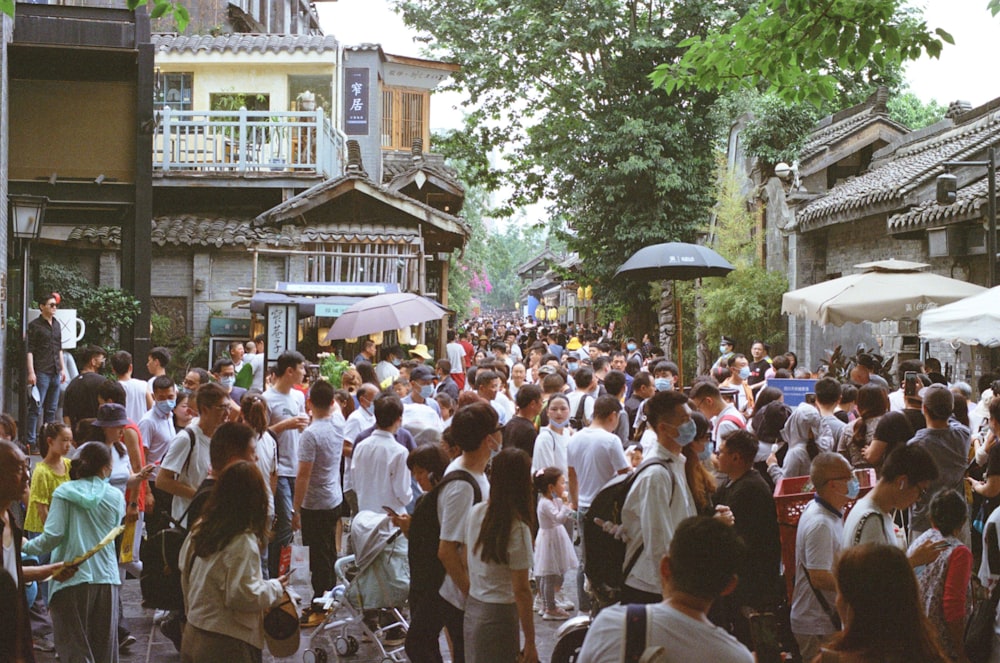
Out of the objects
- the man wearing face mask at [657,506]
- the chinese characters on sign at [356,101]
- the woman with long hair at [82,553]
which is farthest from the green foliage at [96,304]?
the man wearing face mask at [657,506]

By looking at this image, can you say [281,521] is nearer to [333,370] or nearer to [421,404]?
[421,404]

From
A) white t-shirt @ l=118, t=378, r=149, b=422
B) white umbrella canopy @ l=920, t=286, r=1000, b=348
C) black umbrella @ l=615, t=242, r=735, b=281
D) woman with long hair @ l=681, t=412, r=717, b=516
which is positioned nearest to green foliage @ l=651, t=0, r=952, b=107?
white umbrella canopy @ l=920, t=286, r=1000, b=348

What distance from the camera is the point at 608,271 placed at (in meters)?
25.8

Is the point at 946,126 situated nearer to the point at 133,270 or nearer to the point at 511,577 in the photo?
the point at 133,270

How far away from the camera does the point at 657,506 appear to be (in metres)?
4.79

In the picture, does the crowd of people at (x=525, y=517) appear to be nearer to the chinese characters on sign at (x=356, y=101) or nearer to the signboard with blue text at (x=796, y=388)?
the signboard with blue text at (x=796, y=388)

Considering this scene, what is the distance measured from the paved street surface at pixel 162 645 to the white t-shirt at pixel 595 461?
1.02 meters

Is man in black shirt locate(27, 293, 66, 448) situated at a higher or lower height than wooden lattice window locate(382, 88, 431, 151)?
lower

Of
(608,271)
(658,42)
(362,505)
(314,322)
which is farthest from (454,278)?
(362,505)

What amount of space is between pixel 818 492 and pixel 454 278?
30837 mm

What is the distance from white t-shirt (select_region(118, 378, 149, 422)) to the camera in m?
9.55

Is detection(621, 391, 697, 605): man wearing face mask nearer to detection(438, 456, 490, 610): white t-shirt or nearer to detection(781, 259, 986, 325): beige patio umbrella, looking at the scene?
detection(438, 456, 490, 610): white t-shirt

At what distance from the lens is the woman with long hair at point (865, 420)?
7.52 metres

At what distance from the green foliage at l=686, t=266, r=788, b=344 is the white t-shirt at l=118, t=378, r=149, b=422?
13.7 meters
